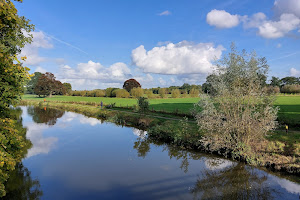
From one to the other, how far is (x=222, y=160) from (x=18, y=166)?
49.3ft

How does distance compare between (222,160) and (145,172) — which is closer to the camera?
(145,172)

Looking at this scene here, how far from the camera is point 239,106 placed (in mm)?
14086

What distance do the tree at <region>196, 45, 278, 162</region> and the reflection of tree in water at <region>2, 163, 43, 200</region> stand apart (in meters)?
11.6

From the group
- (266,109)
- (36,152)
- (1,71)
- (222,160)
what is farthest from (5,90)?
(266,109)

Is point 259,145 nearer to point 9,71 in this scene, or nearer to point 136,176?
point 136,176

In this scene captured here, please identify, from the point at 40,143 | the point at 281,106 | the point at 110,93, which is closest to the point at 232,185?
the point at 40,143

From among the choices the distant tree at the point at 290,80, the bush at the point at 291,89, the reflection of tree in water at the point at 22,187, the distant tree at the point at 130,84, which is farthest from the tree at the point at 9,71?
the distant tree at the point at 290,80

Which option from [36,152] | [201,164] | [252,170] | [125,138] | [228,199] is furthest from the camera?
[125,138]

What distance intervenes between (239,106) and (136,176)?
927cm

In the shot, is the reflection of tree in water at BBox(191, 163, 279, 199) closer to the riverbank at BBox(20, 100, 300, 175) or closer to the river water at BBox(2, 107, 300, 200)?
the river water at BBox(2, 107, 300, 200)

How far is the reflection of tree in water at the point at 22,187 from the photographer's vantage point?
929cm

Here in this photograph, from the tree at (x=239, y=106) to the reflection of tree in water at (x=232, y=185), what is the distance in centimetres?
186

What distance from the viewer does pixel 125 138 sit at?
21.8 metres

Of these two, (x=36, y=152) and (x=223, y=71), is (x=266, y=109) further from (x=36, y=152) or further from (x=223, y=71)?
(x=36, y=152)
